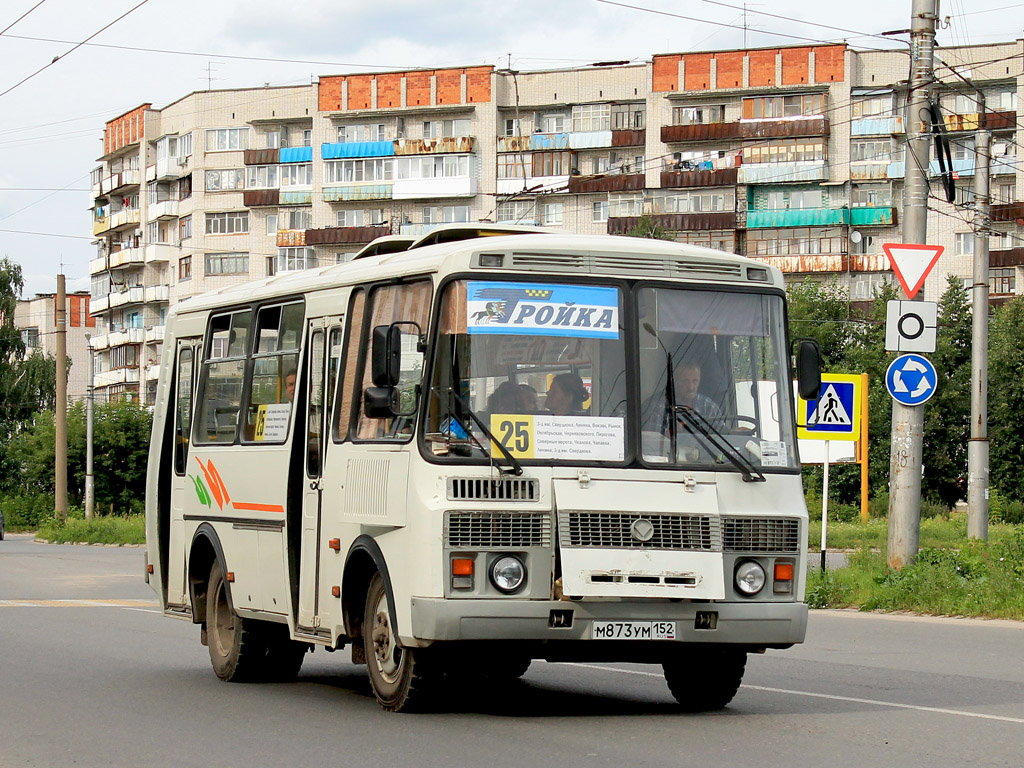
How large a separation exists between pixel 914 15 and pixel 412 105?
7564 cm

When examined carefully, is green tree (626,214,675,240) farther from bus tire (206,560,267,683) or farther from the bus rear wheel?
the bus rear wheel

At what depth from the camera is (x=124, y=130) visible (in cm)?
11281

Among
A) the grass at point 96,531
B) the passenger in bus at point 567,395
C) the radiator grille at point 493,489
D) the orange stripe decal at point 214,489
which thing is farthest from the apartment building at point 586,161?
the radiator grille at point 493,489

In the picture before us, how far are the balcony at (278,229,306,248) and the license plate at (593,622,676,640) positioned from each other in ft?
288

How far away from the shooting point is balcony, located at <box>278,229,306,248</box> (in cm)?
9700

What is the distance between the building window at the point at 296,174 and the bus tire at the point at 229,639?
85.9 meters

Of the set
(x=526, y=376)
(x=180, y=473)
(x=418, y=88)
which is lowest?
(x=180, y=473)

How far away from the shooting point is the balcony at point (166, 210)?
350 ft

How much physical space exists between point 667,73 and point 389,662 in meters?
81.8

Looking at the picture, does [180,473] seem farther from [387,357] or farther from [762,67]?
[762,67]

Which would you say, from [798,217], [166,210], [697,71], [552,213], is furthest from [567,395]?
[166,210]

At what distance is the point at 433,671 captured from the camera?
34.2 ft

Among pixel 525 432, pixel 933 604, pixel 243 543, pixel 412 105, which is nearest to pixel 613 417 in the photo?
pixel 525 432

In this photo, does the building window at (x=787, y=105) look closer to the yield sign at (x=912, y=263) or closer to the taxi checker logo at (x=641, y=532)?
the yield sign at (x=912, y=263)
